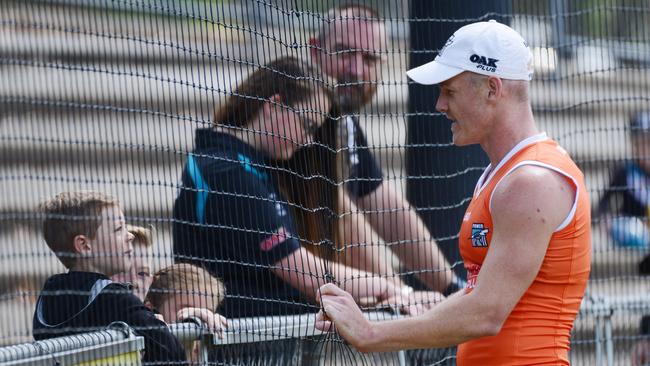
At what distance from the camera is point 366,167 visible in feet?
14.4

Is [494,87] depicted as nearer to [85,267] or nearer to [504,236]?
[504,236]

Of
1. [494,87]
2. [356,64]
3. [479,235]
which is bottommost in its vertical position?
[479,235]

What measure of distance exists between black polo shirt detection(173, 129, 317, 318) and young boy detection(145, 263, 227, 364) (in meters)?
0.05

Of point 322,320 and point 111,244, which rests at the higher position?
point 111,244

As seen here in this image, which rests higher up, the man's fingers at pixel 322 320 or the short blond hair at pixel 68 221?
the short blond hair at pixel 68 221

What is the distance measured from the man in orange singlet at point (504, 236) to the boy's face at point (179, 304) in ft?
2.60

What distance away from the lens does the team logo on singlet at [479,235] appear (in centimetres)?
279

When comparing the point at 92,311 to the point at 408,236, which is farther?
the point at 408,236

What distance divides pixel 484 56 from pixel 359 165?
1.57 meters

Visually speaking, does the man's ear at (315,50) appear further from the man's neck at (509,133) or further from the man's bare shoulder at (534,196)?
the man's bare shoulder at (534,196)

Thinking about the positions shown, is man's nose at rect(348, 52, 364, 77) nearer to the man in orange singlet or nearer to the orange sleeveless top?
the man in orange singlet

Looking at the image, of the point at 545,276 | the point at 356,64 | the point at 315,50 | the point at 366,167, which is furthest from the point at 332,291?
the point at 366,167

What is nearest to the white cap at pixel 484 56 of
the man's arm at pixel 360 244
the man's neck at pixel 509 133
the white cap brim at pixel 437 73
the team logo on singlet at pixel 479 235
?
the white cap brim at pixel 437 73

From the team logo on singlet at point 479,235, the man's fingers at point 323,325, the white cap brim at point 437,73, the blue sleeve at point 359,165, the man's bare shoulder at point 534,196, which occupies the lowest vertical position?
the man's fingers at point 323,325
